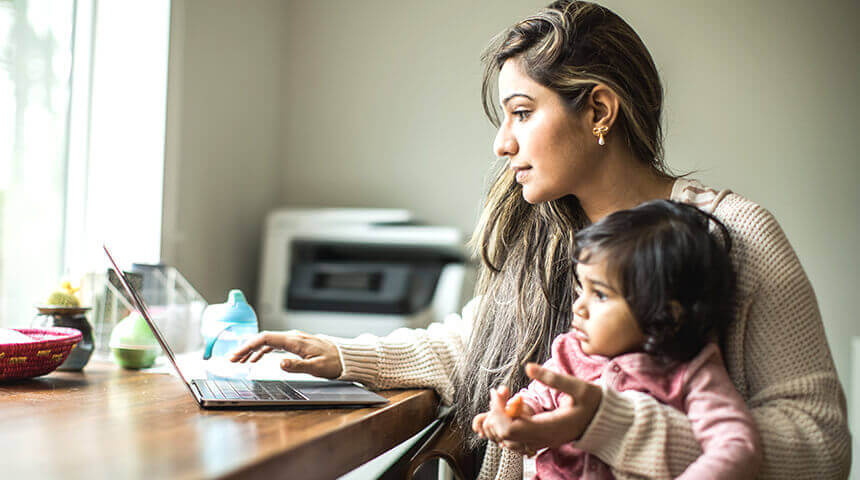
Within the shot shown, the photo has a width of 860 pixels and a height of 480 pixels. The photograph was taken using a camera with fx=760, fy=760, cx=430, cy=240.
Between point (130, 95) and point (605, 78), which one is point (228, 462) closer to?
point (605, 78)

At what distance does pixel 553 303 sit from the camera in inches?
50.0

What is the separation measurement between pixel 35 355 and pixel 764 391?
1.05 meters

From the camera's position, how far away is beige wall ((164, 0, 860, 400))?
251 cm

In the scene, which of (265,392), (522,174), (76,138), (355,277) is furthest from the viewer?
(355,277)

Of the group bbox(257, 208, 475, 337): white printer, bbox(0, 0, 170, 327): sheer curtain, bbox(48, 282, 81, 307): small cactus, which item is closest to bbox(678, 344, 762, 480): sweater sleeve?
bbox(48, 282, 81, 307): small cactus

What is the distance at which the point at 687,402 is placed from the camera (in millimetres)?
903

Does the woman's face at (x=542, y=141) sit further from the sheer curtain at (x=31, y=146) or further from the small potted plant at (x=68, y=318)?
the sheer curtain at (x=31, y=146)

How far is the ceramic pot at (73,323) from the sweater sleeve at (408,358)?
16.8 inches

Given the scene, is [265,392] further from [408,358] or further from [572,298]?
[572,298]

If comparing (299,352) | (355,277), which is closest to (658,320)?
(299,352)

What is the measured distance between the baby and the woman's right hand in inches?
15.4

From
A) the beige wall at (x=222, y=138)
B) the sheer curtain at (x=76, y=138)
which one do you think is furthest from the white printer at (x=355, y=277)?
the sheer curtain at (x=76, y=138)

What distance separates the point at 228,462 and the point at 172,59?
1.78 metres

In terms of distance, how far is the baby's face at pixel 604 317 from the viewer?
3.03ft
